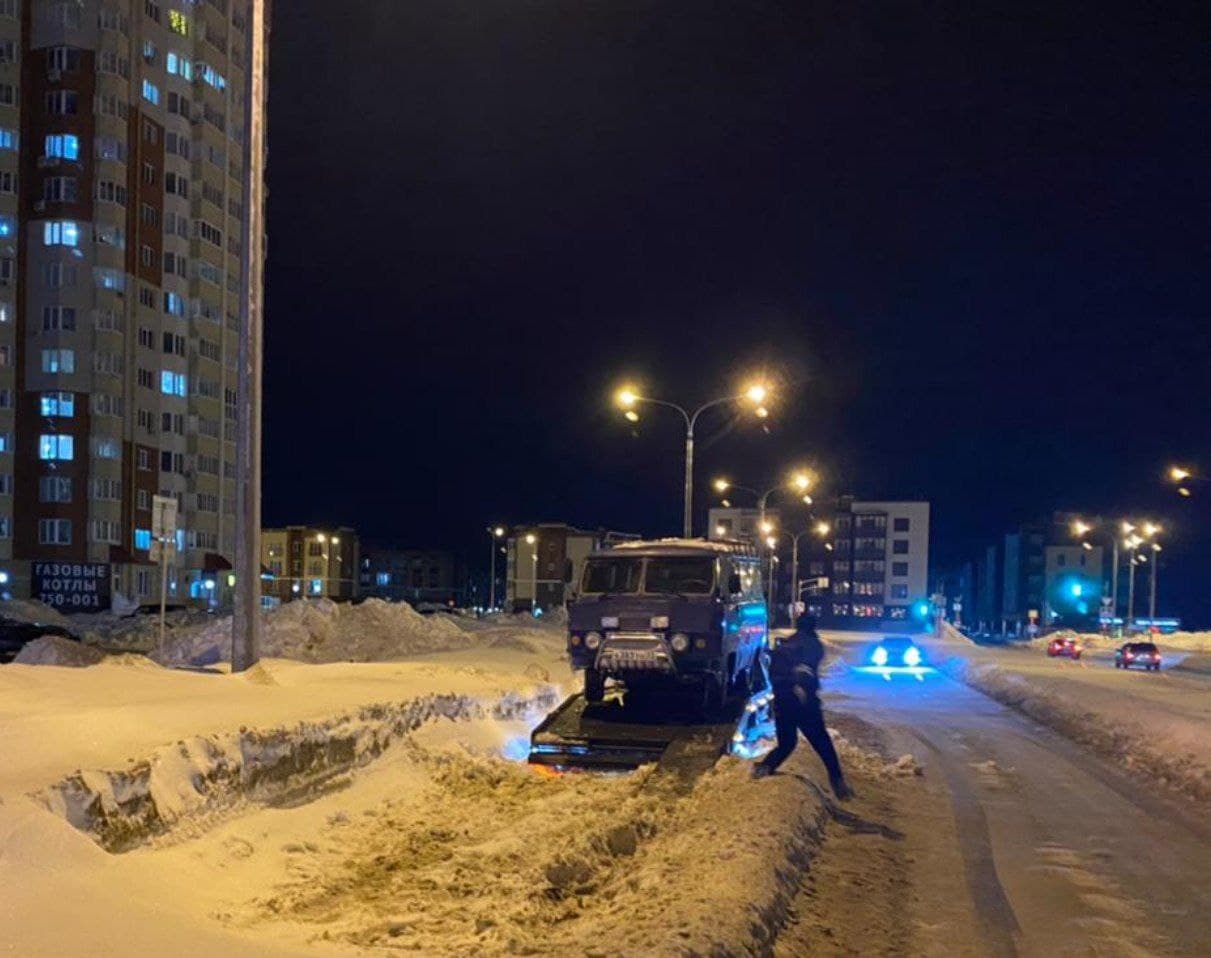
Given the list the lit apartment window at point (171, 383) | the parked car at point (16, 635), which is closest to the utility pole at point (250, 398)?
the parked car at point (16, 635)

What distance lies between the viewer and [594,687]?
16.7 metres

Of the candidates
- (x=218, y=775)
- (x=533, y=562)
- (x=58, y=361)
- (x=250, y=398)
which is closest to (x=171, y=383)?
(x=58, y=361)

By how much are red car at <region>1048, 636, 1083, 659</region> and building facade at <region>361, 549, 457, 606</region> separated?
111m

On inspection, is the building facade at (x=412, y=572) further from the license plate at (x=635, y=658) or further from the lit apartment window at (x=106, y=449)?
the license plate at (x=635, y=658)

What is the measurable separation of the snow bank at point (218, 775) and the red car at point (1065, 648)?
52955 mm

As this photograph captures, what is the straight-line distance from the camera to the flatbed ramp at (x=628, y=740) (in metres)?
13.5

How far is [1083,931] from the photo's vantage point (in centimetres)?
760

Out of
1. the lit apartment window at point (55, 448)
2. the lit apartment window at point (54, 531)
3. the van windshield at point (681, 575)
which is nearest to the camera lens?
the van windshield at point (681, 575)

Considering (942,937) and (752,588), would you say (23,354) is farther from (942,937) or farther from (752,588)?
(942,937)

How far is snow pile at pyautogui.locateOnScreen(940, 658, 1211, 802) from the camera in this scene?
14156mm

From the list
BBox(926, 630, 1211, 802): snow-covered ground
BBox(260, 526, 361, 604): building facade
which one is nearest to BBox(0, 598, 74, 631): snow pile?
BBox(926, 630, 1211, 802): snow-covered ground

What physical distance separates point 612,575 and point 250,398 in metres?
5.65

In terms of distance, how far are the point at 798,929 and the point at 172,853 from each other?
13.8 feet

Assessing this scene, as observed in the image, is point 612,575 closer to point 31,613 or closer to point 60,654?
point 60,654
